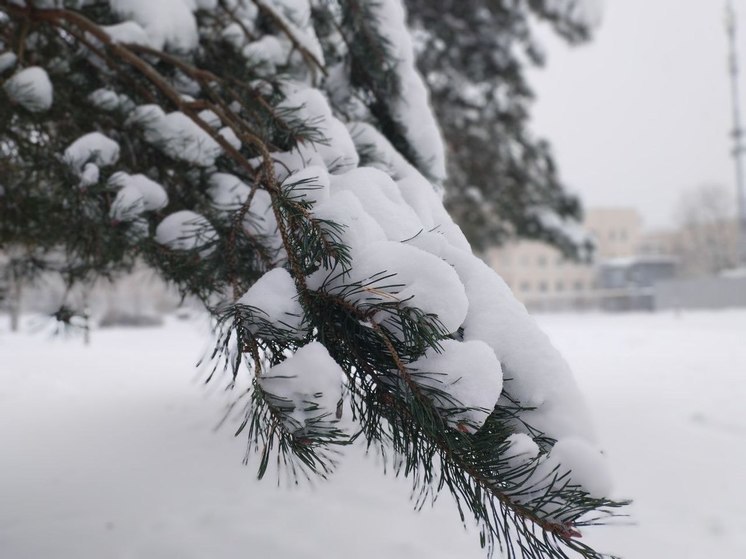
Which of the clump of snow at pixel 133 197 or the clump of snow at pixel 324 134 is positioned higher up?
the clump of snow at pixel 324 134

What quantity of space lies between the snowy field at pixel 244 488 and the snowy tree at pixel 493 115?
1829 millimetres

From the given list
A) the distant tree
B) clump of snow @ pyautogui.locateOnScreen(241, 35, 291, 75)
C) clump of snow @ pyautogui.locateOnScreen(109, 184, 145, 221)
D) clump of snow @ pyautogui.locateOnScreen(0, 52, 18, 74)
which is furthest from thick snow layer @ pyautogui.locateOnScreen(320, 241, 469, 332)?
the distant tree

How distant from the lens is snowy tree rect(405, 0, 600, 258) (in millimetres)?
4445

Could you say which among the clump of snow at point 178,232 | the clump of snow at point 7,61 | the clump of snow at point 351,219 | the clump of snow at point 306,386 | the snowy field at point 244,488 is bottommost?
the snowy field at point 244,488

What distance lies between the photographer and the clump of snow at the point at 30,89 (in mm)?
1480

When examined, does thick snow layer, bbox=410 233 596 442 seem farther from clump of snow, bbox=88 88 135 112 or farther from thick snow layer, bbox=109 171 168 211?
clump of snow, bbox=88 88 135 112

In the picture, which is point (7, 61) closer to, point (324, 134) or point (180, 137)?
point (180, 137)

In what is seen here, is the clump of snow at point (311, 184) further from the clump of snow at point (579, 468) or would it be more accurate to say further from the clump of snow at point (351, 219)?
the clump of snow at point (579, 468)

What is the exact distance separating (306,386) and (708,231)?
4080 centimetres

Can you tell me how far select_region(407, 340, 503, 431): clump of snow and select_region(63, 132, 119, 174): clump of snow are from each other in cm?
122

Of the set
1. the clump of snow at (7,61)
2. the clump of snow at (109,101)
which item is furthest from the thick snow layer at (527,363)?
the clump of snow at (7,61)

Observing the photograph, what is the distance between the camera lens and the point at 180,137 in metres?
1.47

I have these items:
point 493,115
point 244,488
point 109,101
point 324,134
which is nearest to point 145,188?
point 109,101

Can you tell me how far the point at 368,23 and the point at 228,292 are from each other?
3.31 feet
